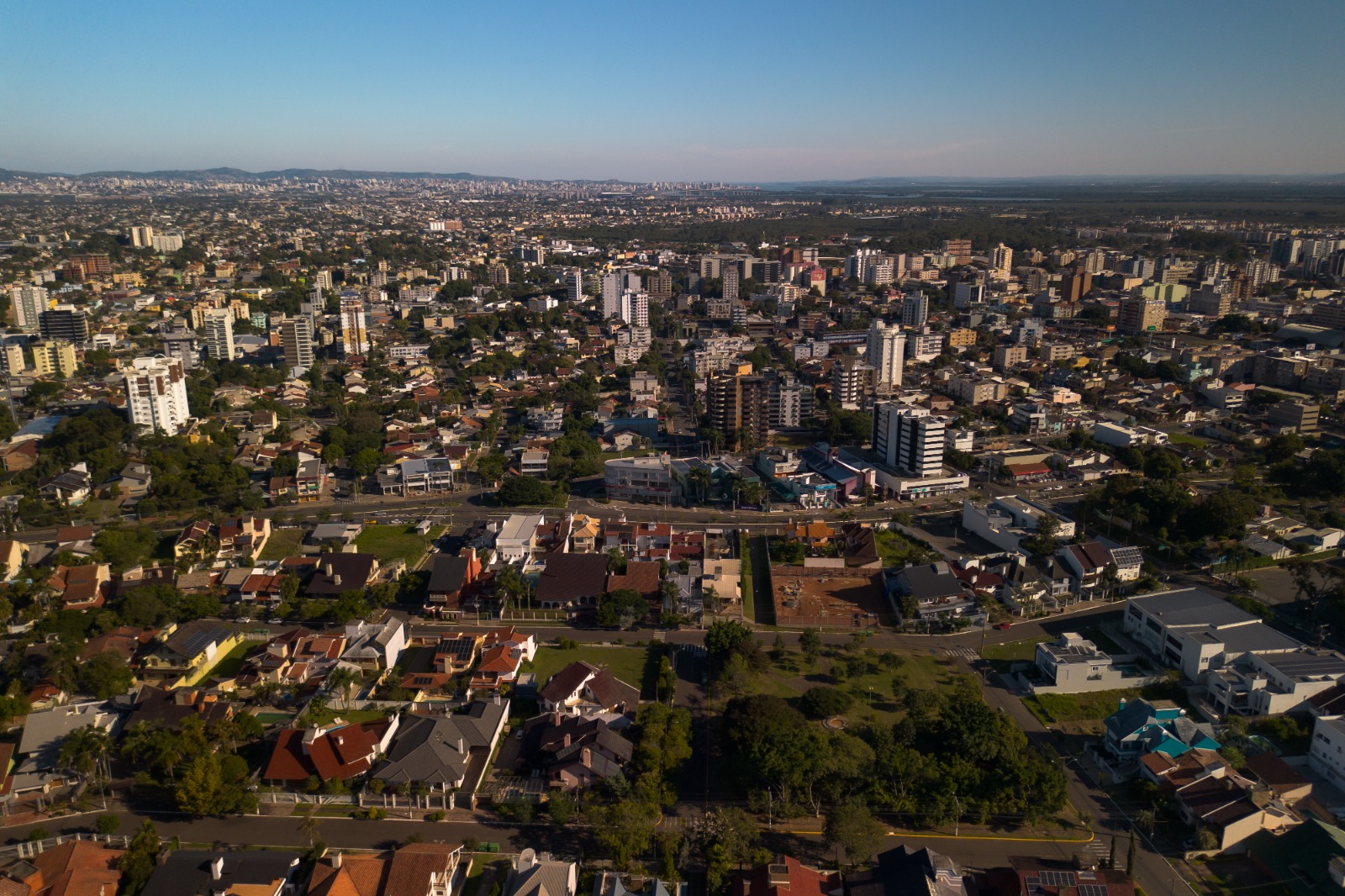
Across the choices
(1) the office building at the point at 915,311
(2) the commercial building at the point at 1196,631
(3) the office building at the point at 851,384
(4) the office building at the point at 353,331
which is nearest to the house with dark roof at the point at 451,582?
(2) the commercial building at the point at 1196,631

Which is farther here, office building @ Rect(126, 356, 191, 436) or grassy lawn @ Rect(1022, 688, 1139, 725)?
office building @ Rect(126, 356, 191, 436)

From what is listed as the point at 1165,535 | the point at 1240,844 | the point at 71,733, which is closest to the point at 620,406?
the point at 1165,535

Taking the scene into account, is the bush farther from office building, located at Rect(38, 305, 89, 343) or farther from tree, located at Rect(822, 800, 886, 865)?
office building, located at Rect(38, 305, 89, 343)

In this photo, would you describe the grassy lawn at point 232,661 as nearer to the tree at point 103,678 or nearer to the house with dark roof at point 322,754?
the tree at point 103,678

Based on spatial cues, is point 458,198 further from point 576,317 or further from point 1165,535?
point 1165,535

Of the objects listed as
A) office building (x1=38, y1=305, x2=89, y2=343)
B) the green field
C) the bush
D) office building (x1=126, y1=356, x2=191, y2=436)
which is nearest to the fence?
the green field

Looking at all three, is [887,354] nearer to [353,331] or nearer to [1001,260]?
[353,331]

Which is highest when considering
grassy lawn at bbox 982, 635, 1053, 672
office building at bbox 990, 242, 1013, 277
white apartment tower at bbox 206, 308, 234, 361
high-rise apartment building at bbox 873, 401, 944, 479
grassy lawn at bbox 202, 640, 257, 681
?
office building at bbox 990, 242, 1013, 277
